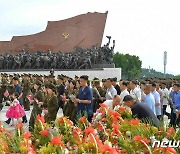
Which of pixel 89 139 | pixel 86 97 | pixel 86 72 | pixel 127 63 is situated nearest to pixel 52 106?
pixel 86 97

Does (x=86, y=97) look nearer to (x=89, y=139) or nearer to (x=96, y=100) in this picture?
(x=96, y=100)

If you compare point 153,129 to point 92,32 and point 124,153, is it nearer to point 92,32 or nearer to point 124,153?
point 124,153

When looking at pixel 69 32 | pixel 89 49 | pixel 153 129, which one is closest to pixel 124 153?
pixel 153 129

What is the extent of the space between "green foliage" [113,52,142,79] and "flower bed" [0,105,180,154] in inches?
2434

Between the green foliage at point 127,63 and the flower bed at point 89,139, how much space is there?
61.8 meters

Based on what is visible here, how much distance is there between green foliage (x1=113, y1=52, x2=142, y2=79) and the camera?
67312 mm

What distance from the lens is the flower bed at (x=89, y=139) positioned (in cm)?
281

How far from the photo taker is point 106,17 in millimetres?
32688

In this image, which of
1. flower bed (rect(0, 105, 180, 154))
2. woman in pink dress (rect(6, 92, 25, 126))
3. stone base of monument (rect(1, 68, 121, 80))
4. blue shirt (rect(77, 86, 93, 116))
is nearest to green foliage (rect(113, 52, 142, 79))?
stone base of monument (rect(1, 68, 121, 80))

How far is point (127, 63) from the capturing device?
227 feet

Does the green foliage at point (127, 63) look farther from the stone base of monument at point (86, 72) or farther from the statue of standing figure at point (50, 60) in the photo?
the statue of standing figure at point (50, 60)

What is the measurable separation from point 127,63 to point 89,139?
66.7 meters

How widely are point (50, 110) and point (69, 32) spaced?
25772mm

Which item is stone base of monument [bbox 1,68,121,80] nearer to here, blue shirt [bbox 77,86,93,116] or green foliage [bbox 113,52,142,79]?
blue shirt [bbox 77,86,93,116]
